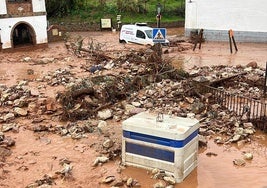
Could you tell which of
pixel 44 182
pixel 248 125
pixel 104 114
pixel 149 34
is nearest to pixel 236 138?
pixel 248 125

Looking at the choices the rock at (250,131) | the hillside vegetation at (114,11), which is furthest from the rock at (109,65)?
the hillside vegetation at (114,11)

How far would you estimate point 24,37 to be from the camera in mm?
31344

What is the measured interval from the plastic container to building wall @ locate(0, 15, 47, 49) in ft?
68.2

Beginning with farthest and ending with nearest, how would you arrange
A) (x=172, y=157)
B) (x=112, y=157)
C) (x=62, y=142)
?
1. (x=62, y=142)
2. (x=112, y=157)
3. (x=172, y=157)

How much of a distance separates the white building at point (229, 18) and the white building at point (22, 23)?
38.2 ft

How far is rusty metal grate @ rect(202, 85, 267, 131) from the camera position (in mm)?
12452

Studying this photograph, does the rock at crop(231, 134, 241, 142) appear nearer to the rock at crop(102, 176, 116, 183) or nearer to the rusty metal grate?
the rusty metal grate

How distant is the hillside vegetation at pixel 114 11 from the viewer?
40594mm

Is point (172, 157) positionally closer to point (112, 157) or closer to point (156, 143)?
point (156, 143)

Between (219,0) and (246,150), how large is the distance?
21.0m

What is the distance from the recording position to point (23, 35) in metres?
31.2

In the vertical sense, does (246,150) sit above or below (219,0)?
below

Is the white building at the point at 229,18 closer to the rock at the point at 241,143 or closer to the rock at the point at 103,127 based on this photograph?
the rock at the point at 241,143

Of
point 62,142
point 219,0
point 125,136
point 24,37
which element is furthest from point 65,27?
point 125,136
